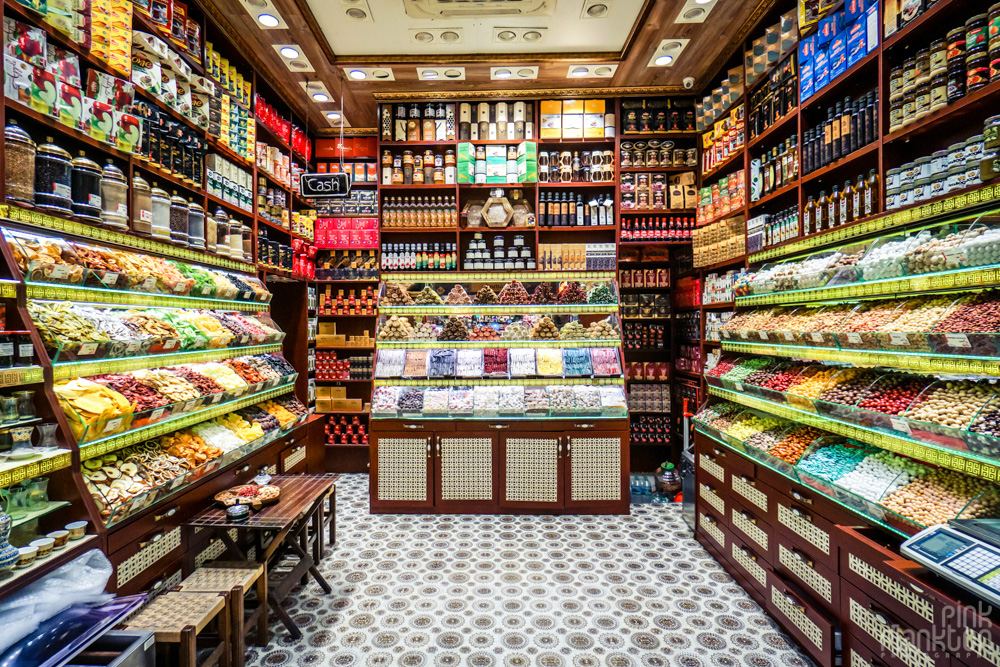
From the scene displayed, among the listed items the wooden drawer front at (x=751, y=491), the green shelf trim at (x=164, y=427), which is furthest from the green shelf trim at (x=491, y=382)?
the wooden drawer front at (x=751, y=491)

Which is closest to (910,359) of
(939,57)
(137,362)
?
(939,57)

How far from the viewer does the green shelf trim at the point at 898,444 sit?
1935 millimetres

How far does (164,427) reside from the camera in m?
3.19

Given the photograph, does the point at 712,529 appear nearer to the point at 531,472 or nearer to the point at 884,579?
the point at 531,472

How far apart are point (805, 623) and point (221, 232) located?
16.1ft

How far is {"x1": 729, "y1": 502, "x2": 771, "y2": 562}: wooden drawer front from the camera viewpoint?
316 cm

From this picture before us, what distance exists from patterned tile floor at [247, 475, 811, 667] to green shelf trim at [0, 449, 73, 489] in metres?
1.40

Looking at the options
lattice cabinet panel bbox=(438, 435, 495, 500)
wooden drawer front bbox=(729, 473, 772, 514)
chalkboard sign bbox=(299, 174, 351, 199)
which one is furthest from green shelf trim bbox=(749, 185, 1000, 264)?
chalkboard sign bbox=(299, 174, 351, 199)

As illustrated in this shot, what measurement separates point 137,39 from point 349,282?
12.1 ft

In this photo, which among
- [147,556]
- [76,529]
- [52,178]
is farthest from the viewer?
[147,556]

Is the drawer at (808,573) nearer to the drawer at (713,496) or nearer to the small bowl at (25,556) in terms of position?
the drawer at (713,496)

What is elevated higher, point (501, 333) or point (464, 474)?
point (501, 333)

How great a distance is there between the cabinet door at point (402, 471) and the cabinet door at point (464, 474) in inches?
4.0

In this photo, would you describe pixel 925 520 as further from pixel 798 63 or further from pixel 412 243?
pixel 412 243
